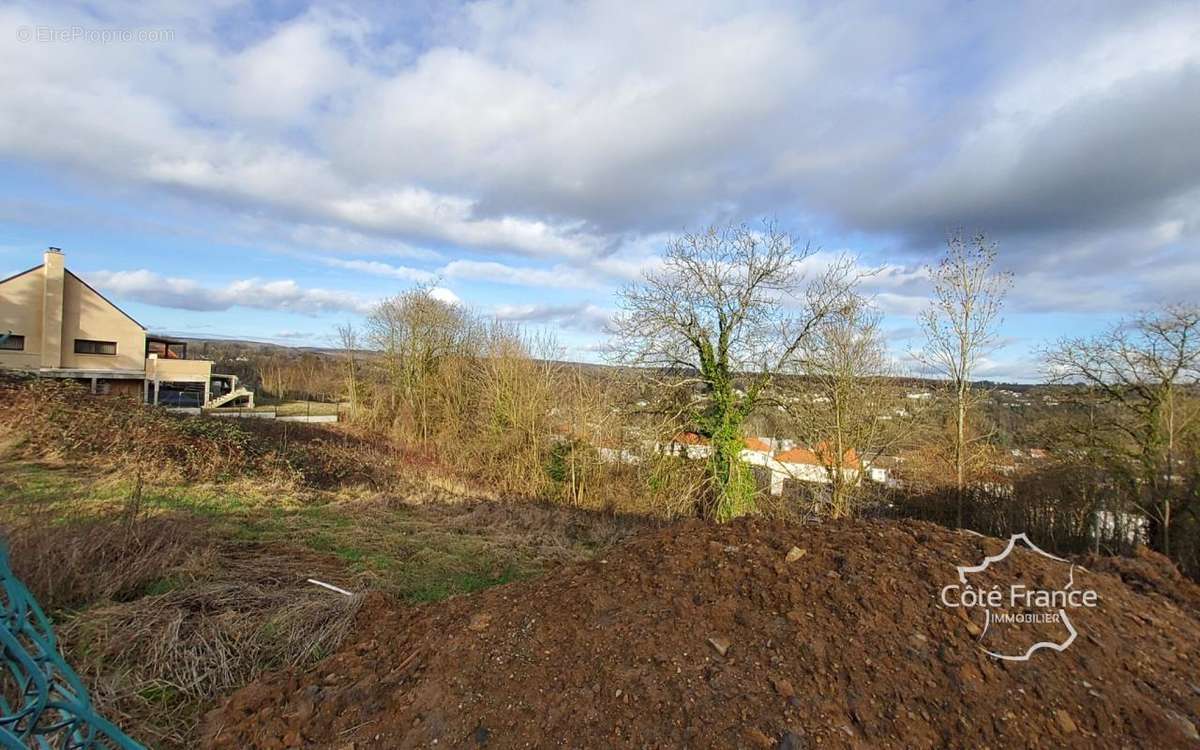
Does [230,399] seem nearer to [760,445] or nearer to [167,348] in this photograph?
[167,348]

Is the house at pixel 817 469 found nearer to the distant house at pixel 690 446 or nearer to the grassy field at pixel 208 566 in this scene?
the distant house at pixel 690 446

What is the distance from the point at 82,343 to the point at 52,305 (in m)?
2.22

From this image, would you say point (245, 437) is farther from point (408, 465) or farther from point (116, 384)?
point (116, 384)

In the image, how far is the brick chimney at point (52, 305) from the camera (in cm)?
2559

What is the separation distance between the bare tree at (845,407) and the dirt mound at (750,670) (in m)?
7.77

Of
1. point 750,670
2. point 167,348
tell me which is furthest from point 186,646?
point 167,348

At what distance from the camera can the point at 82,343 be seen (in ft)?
89.5

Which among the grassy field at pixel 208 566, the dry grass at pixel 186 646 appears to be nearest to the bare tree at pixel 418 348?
the grassy field at pixel 208 566

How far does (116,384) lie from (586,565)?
3408 centimetres

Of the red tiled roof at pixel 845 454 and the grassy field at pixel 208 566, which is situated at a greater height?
the red tiled roof at pixel 845 454

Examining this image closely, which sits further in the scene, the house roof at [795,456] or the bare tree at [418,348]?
the bare tree at [418,348]

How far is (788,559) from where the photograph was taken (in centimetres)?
366

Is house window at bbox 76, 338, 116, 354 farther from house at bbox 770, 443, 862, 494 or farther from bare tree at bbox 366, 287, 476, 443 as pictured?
house at bbox 770, 443, 862, 494

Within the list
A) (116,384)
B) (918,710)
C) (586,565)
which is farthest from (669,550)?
(116,384)
